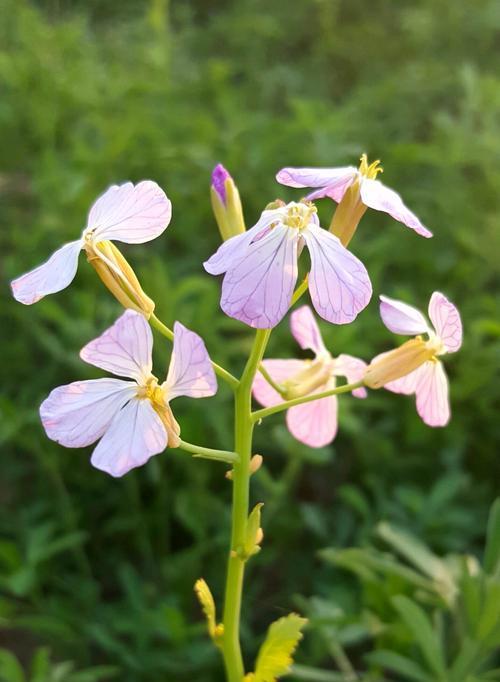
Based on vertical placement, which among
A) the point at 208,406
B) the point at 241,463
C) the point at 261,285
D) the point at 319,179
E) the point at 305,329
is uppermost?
the point at 319,179

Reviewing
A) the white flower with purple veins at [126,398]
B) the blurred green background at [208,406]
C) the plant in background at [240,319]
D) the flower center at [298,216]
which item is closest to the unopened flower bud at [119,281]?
the plant in background at [240,319]

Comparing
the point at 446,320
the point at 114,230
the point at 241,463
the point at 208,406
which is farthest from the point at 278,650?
the point at 208,406

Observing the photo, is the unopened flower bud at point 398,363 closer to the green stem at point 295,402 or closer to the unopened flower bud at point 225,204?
the green stem at point 295,402

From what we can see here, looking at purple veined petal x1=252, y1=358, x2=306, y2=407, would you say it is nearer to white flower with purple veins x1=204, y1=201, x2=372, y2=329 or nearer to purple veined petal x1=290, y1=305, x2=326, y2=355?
purple veined petal x1=290, y1=305, x2=326, y2=355

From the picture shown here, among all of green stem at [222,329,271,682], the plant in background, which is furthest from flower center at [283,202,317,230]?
green stem at [222,329,271,682]

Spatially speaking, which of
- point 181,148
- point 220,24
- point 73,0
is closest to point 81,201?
point 181,148

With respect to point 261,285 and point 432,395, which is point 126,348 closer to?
point 261,285
